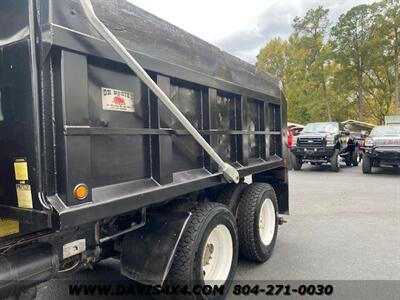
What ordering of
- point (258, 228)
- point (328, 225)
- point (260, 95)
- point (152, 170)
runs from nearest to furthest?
point (152, 170) → point (258, 228) → point (260, 95) → point (328, 225)

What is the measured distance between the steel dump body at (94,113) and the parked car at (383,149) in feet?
35.7

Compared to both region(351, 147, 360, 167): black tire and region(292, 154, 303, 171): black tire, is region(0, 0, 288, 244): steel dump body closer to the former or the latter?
region(292, 154, 303, 171): black tire

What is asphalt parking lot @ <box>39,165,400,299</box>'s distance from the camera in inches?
147

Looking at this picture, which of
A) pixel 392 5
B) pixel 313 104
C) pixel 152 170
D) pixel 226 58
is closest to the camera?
pixel 152 170

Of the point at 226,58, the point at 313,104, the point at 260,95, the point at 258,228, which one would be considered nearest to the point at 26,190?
the point at 226,58

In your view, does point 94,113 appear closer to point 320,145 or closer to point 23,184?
point 23,184

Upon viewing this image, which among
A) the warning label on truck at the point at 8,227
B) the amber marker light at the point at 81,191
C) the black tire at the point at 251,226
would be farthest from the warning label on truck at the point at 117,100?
the black tire at the point at 251,226

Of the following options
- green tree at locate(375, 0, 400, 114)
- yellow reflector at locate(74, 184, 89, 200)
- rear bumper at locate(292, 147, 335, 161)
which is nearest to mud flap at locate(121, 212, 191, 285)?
yellow reflector at locate(74, 184, 89, 200)

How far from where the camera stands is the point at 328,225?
5.71 meters

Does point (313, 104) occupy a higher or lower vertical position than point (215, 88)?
higher

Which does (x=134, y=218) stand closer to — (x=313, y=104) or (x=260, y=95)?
(x=260, y=95)

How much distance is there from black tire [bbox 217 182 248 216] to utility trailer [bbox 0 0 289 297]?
0.34 metres

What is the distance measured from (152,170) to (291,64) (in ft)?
121

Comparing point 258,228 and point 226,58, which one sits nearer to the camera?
point 226,58
